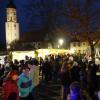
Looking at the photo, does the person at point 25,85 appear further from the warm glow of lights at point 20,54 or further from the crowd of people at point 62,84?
the warm glow of lights at point 20,54

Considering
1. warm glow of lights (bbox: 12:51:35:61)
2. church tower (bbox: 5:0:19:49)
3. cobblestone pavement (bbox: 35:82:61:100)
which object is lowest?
cobblestone pavement (bbox: 35:82:61:100)

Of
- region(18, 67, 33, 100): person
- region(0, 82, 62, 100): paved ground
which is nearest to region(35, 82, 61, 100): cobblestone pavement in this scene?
region(0, 82, 62, 100): paved ground

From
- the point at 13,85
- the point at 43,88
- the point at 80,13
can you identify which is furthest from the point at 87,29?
the point at 13,85

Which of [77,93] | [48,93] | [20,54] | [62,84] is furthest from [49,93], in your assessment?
[20,54]

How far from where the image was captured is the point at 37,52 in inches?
1531

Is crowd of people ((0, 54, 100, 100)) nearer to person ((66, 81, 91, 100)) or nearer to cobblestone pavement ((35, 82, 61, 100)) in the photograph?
person ((66, 81, 91, 100))

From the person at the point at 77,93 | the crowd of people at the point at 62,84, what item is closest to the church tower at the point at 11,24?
the crowd of people at the point at 62,84

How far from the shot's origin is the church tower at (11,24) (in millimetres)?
141062

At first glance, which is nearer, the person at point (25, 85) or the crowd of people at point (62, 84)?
the crowd of people at point (62, 84)

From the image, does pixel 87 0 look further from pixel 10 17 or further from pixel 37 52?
pixel 10 17

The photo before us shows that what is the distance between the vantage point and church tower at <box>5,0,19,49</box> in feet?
463

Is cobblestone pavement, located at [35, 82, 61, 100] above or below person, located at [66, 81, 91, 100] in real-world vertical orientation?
below

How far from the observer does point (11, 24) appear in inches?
5719

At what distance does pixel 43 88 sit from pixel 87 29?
856cm
